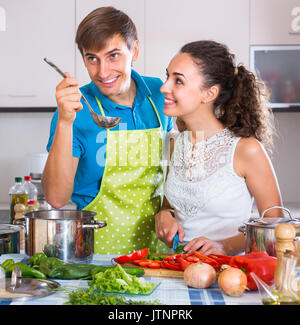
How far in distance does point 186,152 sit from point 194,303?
0.80 metres

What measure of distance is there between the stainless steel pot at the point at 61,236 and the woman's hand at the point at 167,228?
326 mm

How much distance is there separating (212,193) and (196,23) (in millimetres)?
1798

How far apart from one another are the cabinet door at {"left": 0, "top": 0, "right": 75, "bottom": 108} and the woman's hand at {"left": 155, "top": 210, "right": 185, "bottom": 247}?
70.0 inches

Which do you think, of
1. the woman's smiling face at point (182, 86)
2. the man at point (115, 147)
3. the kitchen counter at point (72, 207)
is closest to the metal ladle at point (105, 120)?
the man at point (115, 147)

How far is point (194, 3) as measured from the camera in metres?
3.02

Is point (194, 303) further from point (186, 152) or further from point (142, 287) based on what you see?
point (186, 152)

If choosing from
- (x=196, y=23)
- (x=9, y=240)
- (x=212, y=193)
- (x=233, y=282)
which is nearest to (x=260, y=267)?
(x=233, y=282)

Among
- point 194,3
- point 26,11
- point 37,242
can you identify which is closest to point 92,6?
point 26,11

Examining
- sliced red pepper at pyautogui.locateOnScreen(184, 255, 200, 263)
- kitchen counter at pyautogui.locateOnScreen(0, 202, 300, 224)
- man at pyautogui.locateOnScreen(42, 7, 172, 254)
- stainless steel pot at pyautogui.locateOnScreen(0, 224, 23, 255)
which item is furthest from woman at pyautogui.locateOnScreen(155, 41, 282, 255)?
kitchen counter at pyautogui.locateOnScreen(0, 202, 300, 224)

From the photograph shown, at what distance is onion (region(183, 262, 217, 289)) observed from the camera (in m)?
0.99

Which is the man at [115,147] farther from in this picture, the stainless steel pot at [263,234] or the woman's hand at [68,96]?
the stainless steel pot at [263,234]

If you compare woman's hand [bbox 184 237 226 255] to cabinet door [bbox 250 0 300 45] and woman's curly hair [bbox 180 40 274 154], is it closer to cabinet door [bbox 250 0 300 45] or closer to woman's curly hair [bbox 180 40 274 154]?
woman's curly hair [bbox 180 40 274 154]

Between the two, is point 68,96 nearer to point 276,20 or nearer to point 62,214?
point 62,214

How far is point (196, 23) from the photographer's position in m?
3.04
